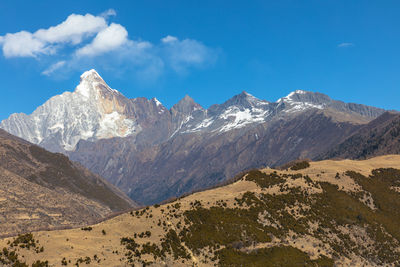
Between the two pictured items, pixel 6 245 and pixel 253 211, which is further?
pixel 253 211

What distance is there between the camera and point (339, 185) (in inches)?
5876

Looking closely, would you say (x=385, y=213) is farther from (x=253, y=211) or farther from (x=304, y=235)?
(x=253, y=211)

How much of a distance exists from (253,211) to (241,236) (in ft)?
51.1

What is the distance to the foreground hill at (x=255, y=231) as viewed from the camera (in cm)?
8744

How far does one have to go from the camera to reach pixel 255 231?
351ft

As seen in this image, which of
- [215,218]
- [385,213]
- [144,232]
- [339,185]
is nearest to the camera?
[144,232]

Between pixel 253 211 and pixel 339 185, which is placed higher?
pixel 339 185

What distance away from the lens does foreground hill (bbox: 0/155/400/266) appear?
8744 centimetres

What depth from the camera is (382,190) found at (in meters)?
154

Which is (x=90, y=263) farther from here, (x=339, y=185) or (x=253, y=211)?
(x=339, y=185)

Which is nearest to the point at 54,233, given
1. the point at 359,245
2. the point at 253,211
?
the point at 253,211

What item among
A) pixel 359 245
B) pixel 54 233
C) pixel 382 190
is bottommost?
pixel 359 245

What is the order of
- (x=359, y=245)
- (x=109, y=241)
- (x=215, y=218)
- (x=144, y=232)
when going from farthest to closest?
(x=359, y=245) < (x=215, y=218) < (x=144, y=232) < (x=109, y=241)

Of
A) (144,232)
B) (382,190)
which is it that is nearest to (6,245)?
(144,232)
